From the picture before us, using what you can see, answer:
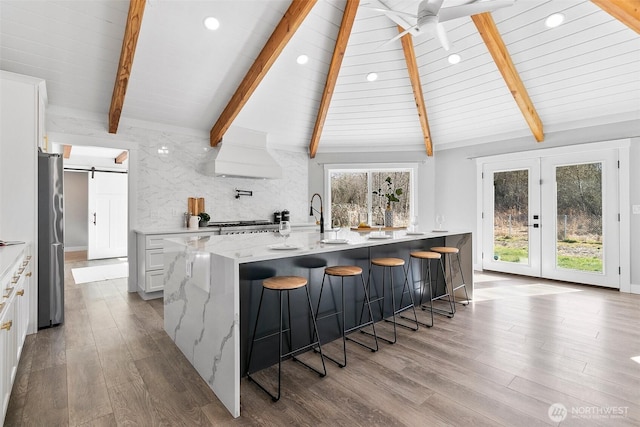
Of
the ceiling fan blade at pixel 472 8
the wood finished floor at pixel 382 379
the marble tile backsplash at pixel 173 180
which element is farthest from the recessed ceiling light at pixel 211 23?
the wood finished floor at pixel 382 379

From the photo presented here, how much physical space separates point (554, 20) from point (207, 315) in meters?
4.55

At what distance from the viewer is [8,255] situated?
7.25ft

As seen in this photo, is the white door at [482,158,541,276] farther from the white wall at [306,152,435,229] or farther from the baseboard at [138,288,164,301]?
the baseboard at [138,288,164,301]

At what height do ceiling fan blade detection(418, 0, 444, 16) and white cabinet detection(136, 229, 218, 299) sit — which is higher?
ceiling fan blade detection(418, 0, 444, 16)

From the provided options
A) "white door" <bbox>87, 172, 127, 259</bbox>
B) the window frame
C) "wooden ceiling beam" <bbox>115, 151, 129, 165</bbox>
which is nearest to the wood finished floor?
the window frame

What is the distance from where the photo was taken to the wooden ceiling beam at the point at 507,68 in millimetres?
3686

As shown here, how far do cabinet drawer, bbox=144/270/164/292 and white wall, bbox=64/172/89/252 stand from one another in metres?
5.57

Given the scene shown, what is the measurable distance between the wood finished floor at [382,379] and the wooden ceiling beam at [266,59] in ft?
9.60

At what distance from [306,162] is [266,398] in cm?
512

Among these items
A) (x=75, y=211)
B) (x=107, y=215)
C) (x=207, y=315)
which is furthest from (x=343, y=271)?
(x=75, y=211)

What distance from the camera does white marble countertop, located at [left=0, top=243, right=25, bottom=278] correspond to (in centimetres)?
176

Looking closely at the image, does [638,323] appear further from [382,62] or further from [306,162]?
[306,162]

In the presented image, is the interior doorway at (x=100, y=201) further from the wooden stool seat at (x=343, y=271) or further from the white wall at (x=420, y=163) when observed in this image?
the wooden stool seat at (x=343, y=271)

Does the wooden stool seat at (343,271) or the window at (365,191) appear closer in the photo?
the wooden stool seat at (343,271)
